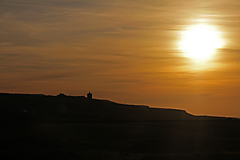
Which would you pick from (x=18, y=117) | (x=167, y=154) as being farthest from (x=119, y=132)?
(x=18, y=117)

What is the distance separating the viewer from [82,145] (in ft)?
167

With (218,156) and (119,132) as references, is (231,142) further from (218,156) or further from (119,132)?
(119,132)

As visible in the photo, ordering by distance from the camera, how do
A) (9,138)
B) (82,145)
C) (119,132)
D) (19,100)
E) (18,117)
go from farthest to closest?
(19,100) → (18,117) → (119,132) → (9,138) → (82,145)

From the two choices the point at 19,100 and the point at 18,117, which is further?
the point at 19,100

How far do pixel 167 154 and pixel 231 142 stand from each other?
17154mm

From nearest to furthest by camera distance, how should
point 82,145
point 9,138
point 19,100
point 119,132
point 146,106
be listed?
1. point 82,145
2. point 9,138
3. point 119,132
4. point 19,100
5. point 146,106

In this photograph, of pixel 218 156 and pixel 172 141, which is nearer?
pixel 218 156

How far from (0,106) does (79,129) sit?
54779 mm

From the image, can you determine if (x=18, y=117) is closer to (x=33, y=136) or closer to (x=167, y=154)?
(x=33, y=136)

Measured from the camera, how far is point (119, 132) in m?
69.9

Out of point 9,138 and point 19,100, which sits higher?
point 19,100

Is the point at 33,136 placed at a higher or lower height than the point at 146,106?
lower

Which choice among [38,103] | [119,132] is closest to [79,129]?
[119,132]

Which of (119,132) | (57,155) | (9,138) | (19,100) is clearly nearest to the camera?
(57,155)
